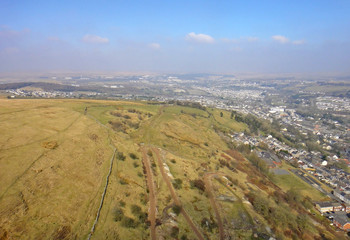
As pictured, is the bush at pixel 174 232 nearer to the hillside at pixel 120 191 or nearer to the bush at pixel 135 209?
the hillside at pixel 120 191

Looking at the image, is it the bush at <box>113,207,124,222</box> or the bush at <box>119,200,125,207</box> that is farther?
the bush at <box>119,200,125,207</box>

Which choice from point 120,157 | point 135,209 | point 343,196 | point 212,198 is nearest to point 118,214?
point 135,209

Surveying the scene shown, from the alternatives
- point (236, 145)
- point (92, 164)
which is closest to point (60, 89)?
point (236, 145)

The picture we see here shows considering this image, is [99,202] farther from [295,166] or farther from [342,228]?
[295,166]

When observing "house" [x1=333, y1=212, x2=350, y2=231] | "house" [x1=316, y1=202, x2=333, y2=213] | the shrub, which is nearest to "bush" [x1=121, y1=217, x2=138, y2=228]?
the shrub

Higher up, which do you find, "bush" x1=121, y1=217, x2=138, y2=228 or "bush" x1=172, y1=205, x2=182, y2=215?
"bush" x1=121, y1=217, x2=138, y2=228

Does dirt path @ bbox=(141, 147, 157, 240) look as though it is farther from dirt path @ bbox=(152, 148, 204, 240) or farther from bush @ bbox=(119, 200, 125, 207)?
bush @ bbox=(119, 200, 125, 207)
